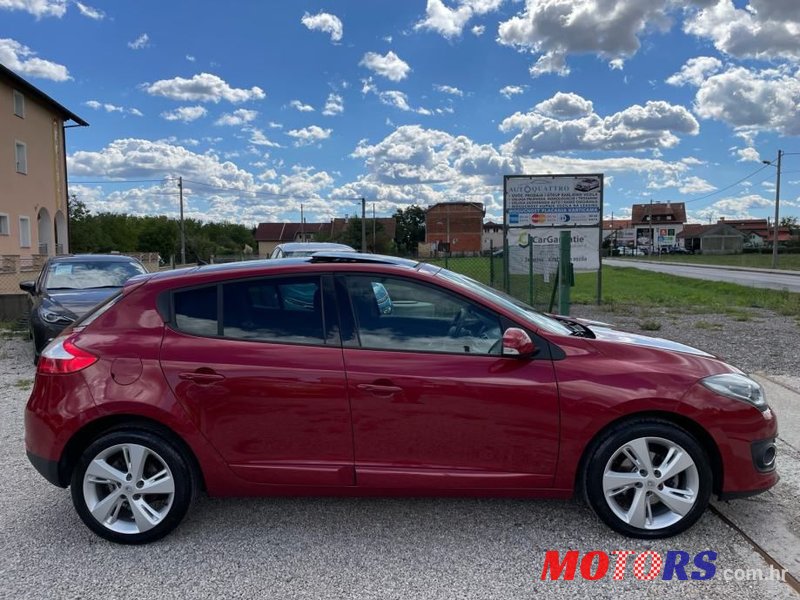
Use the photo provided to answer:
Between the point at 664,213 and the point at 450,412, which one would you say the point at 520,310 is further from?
the point at 664,213

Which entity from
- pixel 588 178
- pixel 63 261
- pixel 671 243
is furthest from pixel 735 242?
pixel 63 261

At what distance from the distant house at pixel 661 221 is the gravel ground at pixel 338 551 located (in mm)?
136881

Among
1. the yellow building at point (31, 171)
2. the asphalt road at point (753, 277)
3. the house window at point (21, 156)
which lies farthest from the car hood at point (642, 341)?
the house window at point (21, 156)

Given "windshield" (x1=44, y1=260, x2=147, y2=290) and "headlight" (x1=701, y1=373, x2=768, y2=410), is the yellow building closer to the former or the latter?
"windshield" (x1=44, y1=260, x2=147, y2=290)

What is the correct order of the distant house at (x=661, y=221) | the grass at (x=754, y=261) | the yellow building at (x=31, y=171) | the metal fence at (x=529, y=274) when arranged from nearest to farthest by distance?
1. the metal fence at (x=529, y=274)
2. the yellow building at (x=31, y=171)
3. the grass at (x=754, y=261)
4. the distant house at (x=661, y=221)

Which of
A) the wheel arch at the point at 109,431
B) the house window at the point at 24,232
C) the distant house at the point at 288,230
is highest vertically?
the distant house at the point at 288,230

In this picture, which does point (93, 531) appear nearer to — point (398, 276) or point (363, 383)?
point (363, 383)

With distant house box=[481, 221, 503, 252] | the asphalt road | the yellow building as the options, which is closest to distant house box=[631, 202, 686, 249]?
distant house box=[481, 221, 503, 252]

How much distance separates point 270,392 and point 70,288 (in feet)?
24.1

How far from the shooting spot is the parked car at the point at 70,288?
7988mm

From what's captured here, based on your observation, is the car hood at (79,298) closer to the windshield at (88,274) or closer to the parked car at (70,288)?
the parked car at (70,288)

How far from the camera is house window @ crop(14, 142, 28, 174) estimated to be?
2864cm

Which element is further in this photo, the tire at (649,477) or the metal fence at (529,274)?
the metal fence at (529,274)

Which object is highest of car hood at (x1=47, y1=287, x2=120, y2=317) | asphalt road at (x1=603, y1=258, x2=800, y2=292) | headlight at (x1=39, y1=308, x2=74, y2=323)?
car hood at (x1=47, y1=287, x2=120, y2=317)
